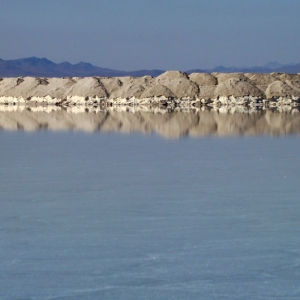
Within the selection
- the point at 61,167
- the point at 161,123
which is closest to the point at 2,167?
the point at 61,167

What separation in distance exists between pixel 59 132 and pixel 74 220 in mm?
9325

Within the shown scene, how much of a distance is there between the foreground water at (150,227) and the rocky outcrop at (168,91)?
2235cm

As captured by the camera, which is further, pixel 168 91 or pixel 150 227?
pixel 168 91

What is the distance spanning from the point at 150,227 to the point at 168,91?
1102 inches

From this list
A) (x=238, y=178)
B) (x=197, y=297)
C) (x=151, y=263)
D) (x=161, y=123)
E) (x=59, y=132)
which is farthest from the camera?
(x=161, y=123)

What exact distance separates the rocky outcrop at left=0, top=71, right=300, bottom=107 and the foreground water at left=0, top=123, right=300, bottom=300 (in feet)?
73.3

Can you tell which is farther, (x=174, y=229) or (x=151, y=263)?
(x=174, y=229)

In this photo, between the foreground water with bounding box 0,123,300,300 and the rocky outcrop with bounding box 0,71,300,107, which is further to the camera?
the rocky outcrop with bounding box 0,71,300,107

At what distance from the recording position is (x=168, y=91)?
33094 mm

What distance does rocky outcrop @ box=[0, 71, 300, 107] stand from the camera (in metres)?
32.3

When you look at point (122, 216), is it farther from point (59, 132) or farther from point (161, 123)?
point (161, 123)

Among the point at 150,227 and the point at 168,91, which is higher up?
the point at 168,91

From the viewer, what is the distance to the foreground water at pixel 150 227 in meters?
4.00

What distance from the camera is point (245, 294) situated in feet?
12.6
